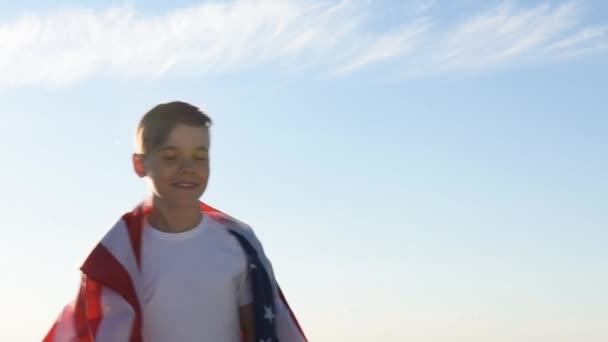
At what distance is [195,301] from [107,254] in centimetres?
70

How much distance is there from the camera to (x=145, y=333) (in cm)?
809

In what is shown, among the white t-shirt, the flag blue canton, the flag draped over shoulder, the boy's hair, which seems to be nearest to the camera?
the flag draped over shoulder

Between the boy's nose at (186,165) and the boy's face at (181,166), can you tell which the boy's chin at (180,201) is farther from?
the boy's nose at (186,165)

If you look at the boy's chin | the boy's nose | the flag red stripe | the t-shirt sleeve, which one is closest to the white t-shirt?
the t-shirt sleeve

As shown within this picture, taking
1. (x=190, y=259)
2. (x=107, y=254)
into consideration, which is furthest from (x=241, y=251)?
(x=107, y=254)

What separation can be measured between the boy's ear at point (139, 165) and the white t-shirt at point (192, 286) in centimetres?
37

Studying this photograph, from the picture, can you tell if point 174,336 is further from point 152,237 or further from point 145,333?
point 152,237

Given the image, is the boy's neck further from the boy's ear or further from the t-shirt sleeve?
the t-shirt sleeve

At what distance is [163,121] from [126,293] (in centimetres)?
123

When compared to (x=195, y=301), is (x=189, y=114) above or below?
above

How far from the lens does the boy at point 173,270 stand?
26.4ft

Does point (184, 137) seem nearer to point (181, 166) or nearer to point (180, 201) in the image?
point (181, 166)

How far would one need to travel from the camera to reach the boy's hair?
823 centimetres

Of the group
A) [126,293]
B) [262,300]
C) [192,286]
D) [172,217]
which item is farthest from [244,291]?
[126,293]
